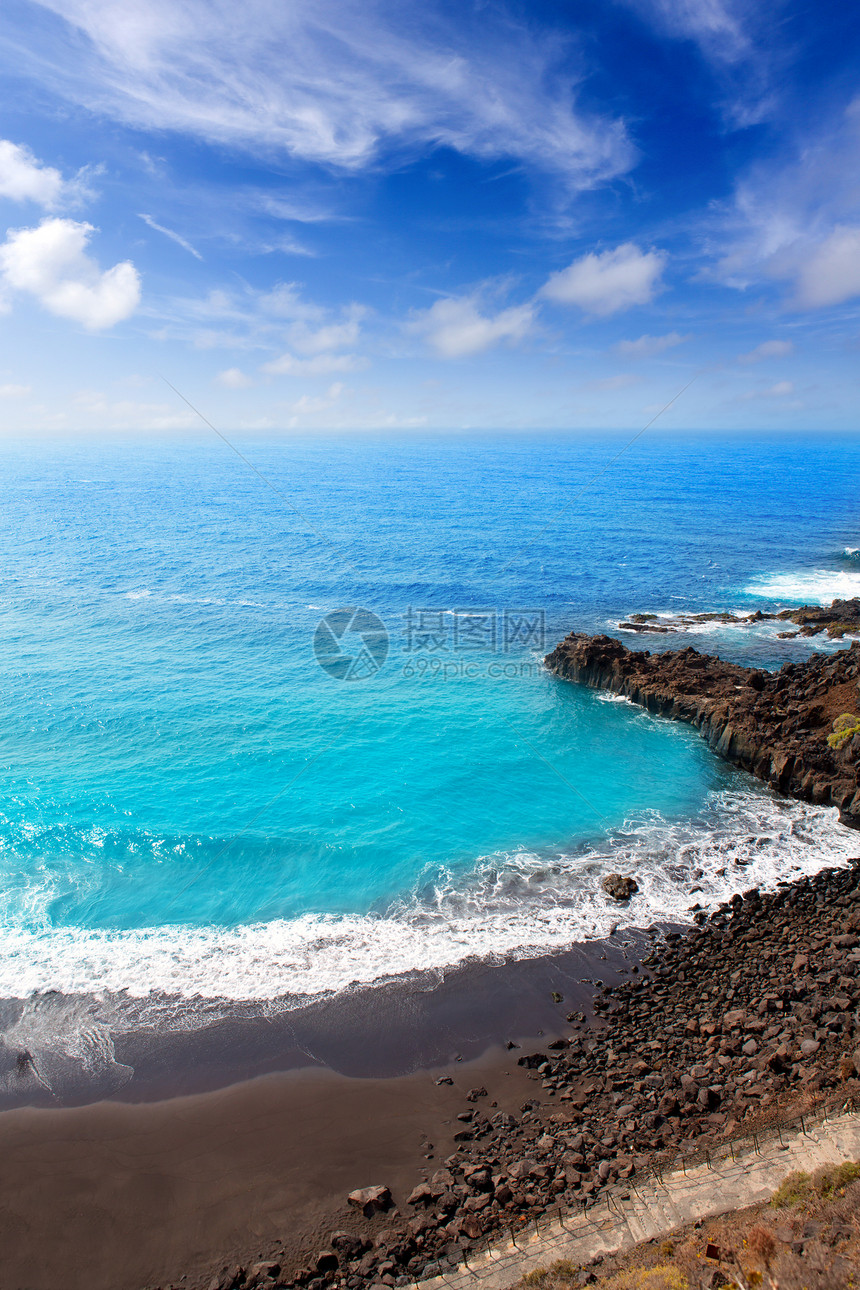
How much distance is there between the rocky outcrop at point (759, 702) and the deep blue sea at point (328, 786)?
4.88 ft

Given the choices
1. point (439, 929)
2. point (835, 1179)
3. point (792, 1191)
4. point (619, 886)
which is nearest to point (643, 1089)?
point (792, 1191)

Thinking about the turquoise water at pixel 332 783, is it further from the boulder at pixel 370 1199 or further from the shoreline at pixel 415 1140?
the boulder at pixel 370 1199

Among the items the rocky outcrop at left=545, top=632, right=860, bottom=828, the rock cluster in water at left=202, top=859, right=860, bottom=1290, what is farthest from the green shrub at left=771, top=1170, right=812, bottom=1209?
the rocky outcrop at left=545, top=632, right=860, bottom=828

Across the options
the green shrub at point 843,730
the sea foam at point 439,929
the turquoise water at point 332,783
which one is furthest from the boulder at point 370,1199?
the green shrub at point 843,730

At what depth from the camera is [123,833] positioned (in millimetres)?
31484

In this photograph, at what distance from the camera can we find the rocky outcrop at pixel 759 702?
111ft

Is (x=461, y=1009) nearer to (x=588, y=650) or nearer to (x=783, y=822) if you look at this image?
(x=783, y=822)

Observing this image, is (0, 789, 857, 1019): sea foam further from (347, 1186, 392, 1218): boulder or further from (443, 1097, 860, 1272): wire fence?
(443, 1097, 860, 1272): wire fence

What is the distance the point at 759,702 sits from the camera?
135 feet

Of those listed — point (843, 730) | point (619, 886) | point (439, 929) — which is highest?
point (843, 730)

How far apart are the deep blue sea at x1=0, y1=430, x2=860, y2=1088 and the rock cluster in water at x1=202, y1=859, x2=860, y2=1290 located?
3619mm

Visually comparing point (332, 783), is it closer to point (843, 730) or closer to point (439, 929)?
point (439, 929)

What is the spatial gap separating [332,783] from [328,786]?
0.34m

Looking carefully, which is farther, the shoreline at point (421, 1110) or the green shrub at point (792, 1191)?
the shoreline at point (421, 1110)
